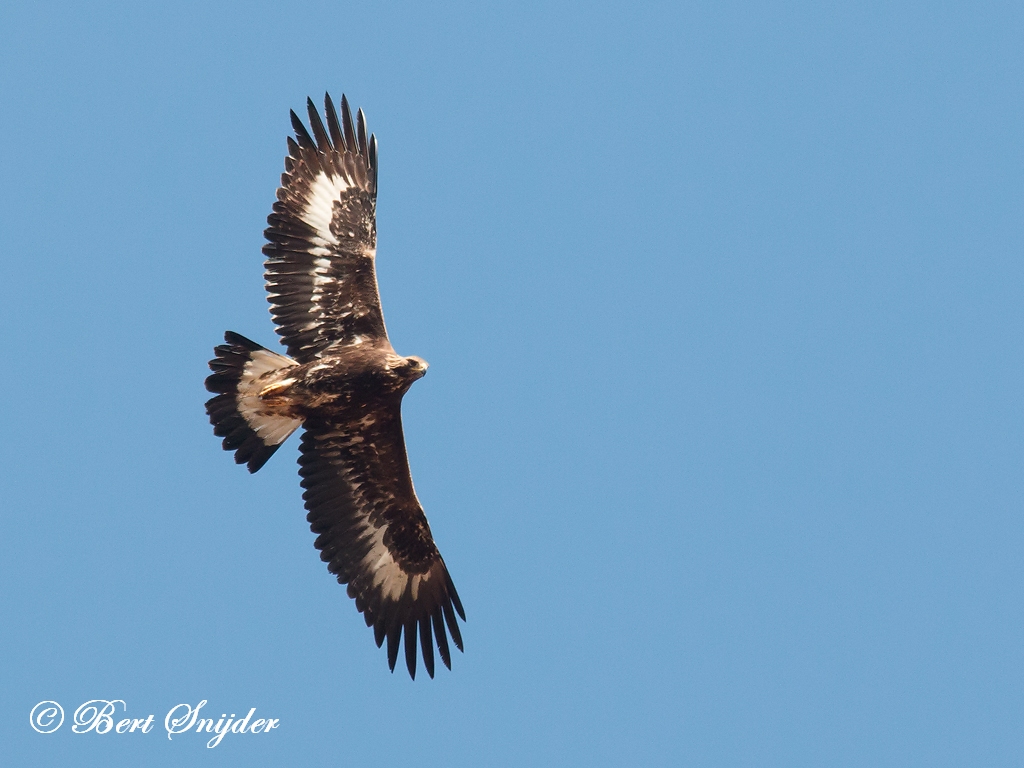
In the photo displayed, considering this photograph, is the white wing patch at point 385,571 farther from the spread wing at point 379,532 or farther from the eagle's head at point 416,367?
the eagle's head at point 416,367

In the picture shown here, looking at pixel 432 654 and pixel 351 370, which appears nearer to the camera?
pixel 351 370

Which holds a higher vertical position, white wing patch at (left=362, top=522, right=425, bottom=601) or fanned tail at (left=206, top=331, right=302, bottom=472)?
fanned tail at (left=206, top=331, right=302, bottom=472)

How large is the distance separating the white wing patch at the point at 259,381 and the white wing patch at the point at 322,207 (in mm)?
1099

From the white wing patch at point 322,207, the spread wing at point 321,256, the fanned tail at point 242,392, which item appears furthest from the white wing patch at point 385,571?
the white wing patch at point 322,207

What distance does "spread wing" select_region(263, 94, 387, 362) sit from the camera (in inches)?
467

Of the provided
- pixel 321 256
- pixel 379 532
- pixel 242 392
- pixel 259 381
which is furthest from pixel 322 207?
pixel 379 532

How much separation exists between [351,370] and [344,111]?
2804 mm

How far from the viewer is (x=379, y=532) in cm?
1227

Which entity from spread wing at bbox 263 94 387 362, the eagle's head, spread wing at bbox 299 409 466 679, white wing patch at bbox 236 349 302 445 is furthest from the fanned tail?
the eagle's head

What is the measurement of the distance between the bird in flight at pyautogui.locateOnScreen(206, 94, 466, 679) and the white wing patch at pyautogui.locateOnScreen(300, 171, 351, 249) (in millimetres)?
11

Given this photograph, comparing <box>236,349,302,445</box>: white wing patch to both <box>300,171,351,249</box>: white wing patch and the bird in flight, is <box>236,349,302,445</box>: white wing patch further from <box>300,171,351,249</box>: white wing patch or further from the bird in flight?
<box>300,171,351,249</box>: white wing patch

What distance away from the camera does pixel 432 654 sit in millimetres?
12258

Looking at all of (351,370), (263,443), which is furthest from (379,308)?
(263,443)

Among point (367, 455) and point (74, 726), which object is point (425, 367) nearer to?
point (367, 455)
